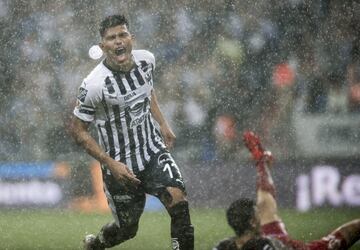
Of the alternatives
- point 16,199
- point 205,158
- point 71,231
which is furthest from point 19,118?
point 71,231

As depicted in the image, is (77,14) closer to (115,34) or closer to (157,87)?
(157,87)

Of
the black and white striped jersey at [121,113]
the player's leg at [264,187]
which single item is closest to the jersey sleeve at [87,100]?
the black and white striped jersey at [121,113]

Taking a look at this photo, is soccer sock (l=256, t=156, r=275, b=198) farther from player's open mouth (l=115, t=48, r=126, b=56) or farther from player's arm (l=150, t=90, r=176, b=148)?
player's open mouth (l=115, t=48, r=126, b=56)

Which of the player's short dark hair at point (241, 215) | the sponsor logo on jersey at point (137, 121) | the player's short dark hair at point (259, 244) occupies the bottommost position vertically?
the player's short dark hair at point (259, 244)

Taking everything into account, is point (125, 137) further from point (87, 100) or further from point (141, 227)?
point (141, 227)

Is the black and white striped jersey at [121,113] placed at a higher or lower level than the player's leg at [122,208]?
higher

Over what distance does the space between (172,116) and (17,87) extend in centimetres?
213

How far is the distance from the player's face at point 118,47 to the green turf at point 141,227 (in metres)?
1.77

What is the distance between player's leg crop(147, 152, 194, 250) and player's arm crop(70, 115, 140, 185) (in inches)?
5.4

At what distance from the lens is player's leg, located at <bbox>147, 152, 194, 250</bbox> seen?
5129 mm

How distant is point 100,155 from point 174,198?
0.50m

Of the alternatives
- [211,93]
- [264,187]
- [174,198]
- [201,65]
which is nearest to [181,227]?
[174,198]

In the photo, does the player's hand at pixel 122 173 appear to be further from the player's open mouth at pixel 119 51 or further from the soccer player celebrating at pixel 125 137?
the player's open mouth at pixel 119 51

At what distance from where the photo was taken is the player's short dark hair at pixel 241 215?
13.8 feet
